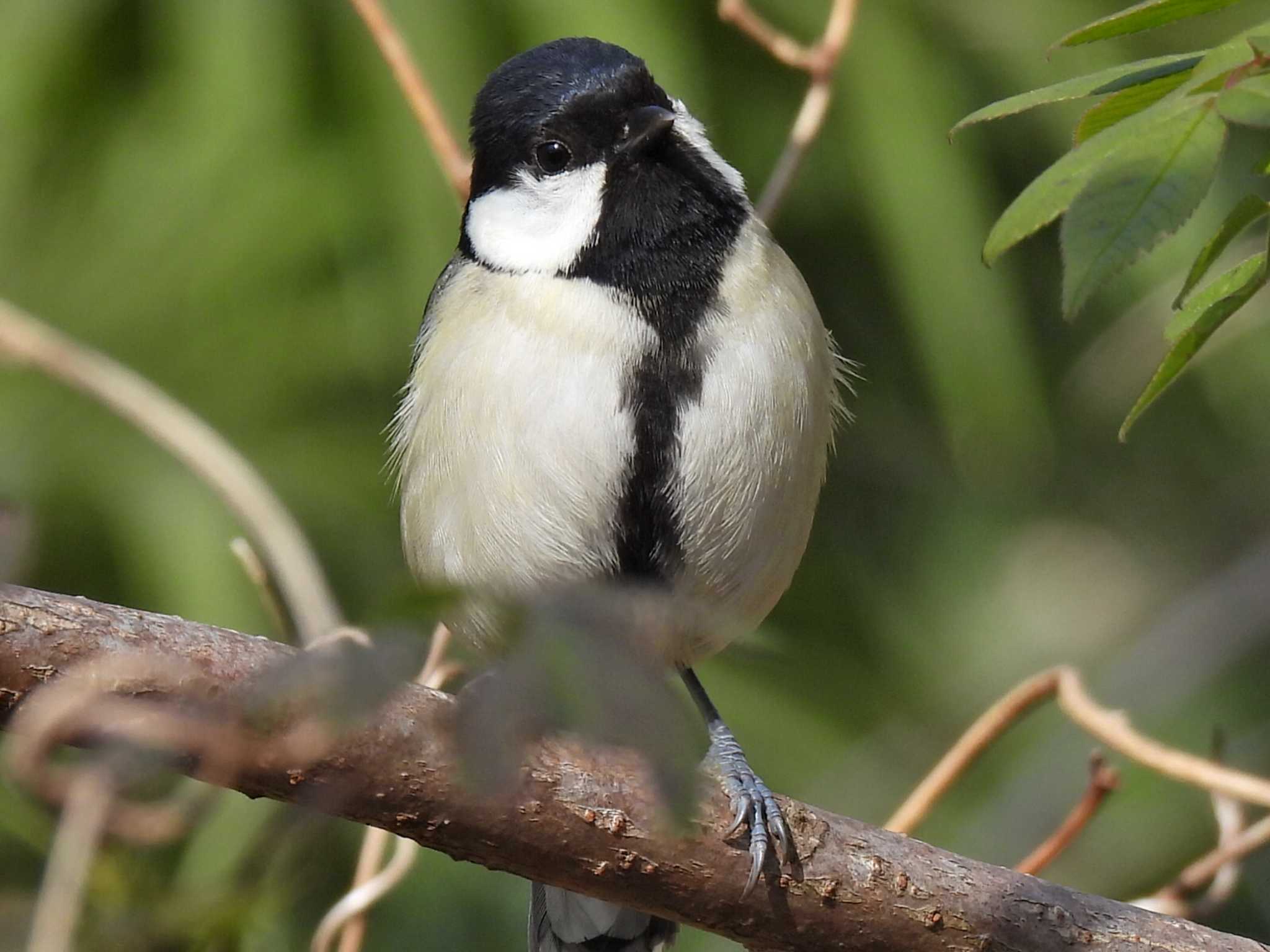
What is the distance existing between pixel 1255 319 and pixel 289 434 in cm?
173

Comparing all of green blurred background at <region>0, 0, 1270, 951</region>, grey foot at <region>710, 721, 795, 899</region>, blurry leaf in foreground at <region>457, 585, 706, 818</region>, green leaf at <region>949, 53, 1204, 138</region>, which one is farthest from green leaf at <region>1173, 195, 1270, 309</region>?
green blurred background at <region>0, 0, 1270, 951</region>

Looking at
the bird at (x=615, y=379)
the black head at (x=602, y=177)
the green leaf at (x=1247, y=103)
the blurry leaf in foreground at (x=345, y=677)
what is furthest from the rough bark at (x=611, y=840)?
the black head at (x=602, y=177)

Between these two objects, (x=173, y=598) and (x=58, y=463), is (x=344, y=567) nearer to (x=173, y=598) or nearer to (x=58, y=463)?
(x=173, y=598)

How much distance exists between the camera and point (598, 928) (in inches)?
65.9

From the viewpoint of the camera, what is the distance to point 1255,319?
272 cm

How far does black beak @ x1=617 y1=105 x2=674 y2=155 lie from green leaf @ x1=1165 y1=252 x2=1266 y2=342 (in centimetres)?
82

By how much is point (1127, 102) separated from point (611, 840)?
2.02ft

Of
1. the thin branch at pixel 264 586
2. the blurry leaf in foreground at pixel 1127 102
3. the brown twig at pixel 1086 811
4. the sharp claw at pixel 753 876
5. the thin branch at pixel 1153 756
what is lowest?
the brown twig at pixel 1086 811

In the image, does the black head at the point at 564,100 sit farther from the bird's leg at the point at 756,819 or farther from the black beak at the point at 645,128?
the bird's leg at the point at 756,819

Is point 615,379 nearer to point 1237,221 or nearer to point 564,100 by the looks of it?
point 564,100

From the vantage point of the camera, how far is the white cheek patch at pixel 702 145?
169 centimetres

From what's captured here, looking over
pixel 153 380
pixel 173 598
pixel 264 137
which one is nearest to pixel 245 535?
pixel 173 598

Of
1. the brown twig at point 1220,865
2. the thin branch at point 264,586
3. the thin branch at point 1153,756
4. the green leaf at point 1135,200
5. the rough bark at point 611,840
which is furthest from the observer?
the brown twig at point 1220,865

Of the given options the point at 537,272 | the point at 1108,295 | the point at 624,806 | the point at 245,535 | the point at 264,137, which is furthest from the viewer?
the point at 1108,295
